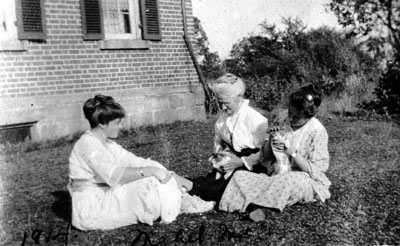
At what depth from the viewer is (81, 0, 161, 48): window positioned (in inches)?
400

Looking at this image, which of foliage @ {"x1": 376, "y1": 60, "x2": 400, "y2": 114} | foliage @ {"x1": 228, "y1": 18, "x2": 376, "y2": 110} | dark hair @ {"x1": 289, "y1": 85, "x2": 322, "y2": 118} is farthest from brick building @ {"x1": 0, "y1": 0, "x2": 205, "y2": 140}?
dark hair @ {"x1": 289, "y1": 85, "x2": 322, "y2": 118}

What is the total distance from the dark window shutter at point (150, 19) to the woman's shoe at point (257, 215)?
7.88 meters

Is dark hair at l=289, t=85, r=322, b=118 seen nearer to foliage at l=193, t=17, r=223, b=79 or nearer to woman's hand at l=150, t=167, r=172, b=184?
woman's hand at l=150, t=167, r=172, b=184

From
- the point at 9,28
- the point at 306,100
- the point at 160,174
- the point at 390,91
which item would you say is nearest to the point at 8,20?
the point at 9,28

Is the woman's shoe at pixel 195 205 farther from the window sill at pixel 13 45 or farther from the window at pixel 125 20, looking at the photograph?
the window at pixel 125 20

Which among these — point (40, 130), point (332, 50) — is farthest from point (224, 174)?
point (332, 50)

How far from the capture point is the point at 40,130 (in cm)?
913

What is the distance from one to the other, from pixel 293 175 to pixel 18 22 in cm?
682

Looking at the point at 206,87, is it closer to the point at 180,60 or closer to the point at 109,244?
the point at 180,60

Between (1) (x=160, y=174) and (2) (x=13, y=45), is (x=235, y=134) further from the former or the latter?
(2) (x=13, y=45)

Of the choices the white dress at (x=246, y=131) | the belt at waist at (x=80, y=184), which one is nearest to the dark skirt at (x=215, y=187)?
the white dress at (x=246, y=131)

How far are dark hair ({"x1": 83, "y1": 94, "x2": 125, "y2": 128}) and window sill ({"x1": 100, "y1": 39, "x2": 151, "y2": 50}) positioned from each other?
667 centimetres

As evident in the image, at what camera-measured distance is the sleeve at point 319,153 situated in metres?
4.29

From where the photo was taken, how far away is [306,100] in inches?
164
